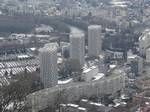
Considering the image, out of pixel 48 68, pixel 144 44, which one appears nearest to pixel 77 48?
pixel 48 68

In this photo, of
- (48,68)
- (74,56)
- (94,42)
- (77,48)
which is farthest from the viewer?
(94,42)

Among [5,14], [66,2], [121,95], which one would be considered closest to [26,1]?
[66,2]

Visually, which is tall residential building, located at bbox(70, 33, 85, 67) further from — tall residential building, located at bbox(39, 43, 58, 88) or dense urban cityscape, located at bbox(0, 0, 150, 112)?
tall residential building, located at bbox(39, 43, 58, 88)

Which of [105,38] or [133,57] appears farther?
[105,38]

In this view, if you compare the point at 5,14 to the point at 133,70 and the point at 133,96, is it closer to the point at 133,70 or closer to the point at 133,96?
the point at 133,70

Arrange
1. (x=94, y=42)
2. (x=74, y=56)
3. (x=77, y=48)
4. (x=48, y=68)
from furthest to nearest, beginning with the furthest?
(x=94, y=42)
(x=77, y=48)
(x=74, y=56)
(x=48, y=68)

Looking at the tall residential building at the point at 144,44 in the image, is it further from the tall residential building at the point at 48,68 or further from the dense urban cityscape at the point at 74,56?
the tall residential building at the point at 48,68

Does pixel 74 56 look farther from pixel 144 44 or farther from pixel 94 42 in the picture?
pixel 144 44

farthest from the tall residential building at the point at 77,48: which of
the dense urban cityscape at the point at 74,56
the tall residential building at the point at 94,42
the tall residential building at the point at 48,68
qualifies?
the tall residential building at the point at 48,68
